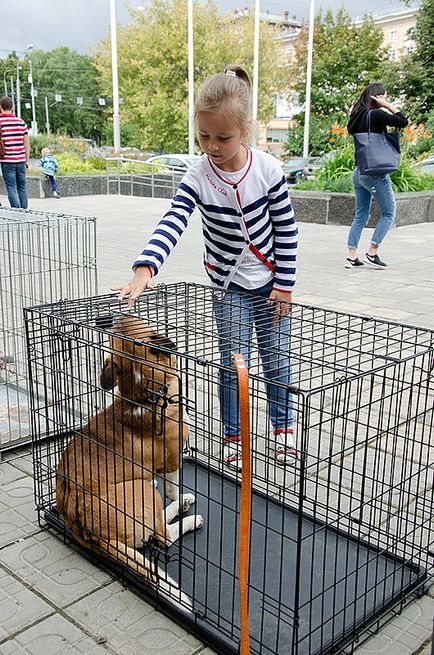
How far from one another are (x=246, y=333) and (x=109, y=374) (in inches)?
27.3

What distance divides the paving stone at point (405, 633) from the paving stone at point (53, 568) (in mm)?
1067

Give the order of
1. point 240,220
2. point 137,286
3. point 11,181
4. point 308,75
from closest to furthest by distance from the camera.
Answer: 1. point 137,286
2. point 240,220
3. point 11,181
4. point 308,75

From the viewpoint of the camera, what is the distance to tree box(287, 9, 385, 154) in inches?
1519

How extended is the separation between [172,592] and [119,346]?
975mm

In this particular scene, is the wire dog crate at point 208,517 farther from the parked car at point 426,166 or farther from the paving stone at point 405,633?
the parked car at point 426,166

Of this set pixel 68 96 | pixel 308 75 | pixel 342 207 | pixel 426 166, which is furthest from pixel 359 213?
pixel 68 96

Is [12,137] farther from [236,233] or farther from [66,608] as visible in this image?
[66,608]

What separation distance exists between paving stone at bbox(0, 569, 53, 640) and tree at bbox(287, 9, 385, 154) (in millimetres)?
37205

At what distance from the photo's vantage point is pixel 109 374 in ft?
9.28

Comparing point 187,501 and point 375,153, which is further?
point 375,153

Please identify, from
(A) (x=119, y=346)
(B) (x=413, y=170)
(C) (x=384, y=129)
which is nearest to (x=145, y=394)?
(A) (x=119, y=346)

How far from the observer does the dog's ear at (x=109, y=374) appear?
2.80 metres

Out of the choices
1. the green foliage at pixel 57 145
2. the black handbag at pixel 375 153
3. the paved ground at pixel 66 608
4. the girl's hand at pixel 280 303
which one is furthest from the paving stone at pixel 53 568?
the green foliage at pixel 57 145

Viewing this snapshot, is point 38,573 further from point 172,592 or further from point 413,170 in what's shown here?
point 413,170
